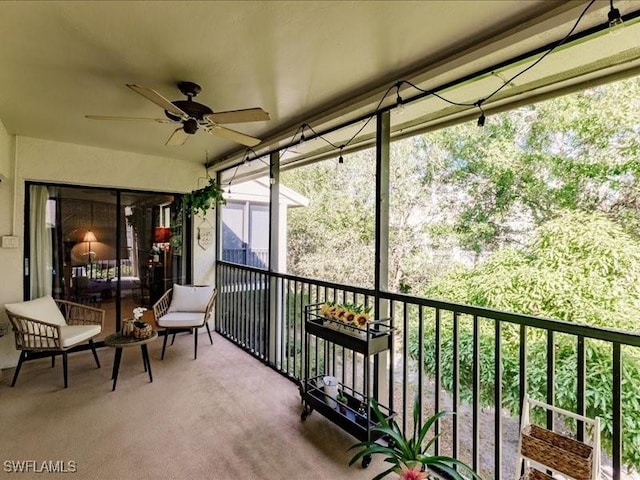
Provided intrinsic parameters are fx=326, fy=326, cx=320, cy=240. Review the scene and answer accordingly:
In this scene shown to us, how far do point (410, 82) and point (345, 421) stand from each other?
2.31 meters

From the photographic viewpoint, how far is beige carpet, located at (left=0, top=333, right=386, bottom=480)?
2035 millimetres

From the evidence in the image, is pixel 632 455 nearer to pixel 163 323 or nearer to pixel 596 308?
pixel 596 308

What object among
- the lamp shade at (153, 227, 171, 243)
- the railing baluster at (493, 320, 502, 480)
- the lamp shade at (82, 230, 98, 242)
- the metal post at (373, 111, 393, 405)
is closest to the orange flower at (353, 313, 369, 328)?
the metal post at (373, 111, 393, 405)

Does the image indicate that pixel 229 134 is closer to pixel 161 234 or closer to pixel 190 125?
pixel 190 125

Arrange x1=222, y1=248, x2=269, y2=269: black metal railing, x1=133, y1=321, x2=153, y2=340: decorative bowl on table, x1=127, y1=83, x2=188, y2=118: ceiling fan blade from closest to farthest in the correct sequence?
x1=127, y1=83, x2=188, y2=118: ceiling fan blade < x1=133, y1=321, x2=153, y2=340: decorative bowl on table < x1=222, y1=248, x2=269, y2=269: black metal railing

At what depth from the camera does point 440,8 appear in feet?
4.85

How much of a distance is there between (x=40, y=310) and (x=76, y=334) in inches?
21.9

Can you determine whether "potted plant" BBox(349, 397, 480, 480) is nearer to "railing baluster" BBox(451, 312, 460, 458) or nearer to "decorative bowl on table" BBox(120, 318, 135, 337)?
"railing baluster" BBox(451, 312, 460, 458)

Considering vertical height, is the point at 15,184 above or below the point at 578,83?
below

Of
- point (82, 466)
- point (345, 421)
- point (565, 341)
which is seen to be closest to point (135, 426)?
point (82, 466)

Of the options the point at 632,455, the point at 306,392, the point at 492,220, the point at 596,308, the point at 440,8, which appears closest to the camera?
the point at 440,8

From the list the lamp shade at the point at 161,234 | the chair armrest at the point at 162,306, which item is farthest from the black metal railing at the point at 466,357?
the lamp shade at the point at 161,234

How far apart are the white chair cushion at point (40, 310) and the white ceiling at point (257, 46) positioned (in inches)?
73.0

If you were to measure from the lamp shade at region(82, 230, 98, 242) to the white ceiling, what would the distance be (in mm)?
1777
